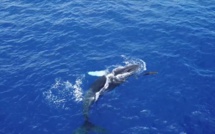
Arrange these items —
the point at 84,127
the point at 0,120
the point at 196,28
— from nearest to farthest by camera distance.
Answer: the point at 84,127
the point at 0,120
the point at 196,28

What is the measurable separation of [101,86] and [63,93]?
6559mm

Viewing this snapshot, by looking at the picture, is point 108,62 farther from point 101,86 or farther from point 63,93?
point 63,93

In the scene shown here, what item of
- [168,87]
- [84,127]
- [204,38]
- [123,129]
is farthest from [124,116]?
[204,38]

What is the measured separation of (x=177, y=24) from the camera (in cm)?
6881

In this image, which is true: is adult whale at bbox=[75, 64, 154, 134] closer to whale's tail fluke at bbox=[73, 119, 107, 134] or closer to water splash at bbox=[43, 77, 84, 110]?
whale's tail fluke at bbox=[73, 119, 107, 134]

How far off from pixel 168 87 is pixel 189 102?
4.66 metres

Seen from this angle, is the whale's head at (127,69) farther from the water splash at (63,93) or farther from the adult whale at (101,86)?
the water splash at (63,93)

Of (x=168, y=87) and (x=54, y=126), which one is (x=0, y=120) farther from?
(x=168, y=87)

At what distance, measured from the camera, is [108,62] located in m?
59.8

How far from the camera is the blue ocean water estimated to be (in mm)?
48906

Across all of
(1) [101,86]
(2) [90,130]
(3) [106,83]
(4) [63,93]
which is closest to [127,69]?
(3) [106,83]

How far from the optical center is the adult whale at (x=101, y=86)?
46312mm

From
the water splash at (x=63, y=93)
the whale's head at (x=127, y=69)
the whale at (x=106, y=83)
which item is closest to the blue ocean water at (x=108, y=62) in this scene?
the water splash at (x=63, y=93)

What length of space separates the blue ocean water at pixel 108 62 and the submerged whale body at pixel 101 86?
1084 millimetres
